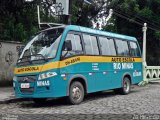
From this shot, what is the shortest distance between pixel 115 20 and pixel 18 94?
1927cm

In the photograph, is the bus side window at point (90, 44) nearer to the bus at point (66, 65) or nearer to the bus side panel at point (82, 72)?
the bus at point (66, 65)

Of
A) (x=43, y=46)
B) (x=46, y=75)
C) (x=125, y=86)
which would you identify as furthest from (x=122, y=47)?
(x=46, y=75)

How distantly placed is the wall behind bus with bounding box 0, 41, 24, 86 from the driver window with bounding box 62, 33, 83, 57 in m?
6.27

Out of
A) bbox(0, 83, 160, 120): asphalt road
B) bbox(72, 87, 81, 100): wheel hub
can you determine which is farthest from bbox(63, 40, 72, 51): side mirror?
bbox(0, 83, 160, 120): asphalt road

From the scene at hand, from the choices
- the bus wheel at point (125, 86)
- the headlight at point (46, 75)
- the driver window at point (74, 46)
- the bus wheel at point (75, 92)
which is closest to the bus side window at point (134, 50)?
the bus wheel at point (125, 86)

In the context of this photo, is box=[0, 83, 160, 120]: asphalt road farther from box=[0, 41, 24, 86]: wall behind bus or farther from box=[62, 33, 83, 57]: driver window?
box=[0, 41, 24, 86]: wall behind bus

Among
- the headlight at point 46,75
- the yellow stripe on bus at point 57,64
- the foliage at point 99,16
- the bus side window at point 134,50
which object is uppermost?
the foliage at point 99,16

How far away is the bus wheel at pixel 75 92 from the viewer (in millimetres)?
12055

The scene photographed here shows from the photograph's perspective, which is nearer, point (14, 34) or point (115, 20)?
point (14, 34)

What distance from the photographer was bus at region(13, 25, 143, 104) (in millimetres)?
11477

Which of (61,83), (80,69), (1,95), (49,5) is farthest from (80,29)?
(49,5)

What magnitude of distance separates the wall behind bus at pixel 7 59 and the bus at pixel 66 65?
223 inches

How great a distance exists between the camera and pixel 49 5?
69.8ft

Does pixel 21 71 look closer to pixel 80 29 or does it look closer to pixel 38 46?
pixel 38 46
